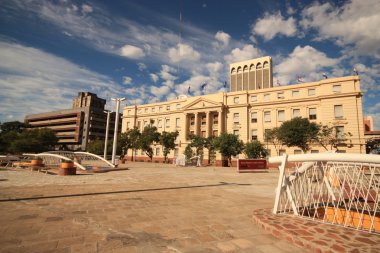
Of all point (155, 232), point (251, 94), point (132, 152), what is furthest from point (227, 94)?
point (155, 232)

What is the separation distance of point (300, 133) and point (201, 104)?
71.1 ft

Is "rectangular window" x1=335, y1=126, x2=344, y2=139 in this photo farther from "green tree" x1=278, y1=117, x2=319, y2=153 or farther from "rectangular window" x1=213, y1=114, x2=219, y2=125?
"rectangular window" x1=213, y1=114, x2=219, y2=125

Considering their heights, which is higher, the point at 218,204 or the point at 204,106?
the point at 204,106

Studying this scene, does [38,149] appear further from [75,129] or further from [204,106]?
[204,106]

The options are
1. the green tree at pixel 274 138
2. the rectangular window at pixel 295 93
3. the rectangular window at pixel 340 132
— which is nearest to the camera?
the rectangular window at pixel 340 132

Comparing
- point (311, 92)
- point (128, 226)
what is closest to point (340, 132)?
point (311, 92)

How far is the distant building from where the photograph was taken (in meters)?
75.2

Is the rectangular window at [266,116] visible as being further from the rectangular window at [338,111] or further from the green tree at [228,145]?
the rectangular window at [338,111]

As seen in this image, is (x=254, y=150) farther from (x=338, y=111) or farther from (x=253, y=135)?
(x=338, y=111)

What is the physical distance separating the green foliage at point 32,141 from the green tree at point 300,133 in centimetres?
5248

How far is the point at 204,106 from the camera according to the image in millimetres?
46188

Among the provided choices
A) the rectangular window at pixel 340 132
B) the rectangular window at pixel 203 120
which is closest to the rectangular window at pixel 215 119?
the rectangular window at pixel 203 120

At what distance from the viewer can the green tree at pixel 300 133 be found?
3136 centimetres

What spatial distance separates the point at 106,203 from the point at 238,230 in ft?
15.0
